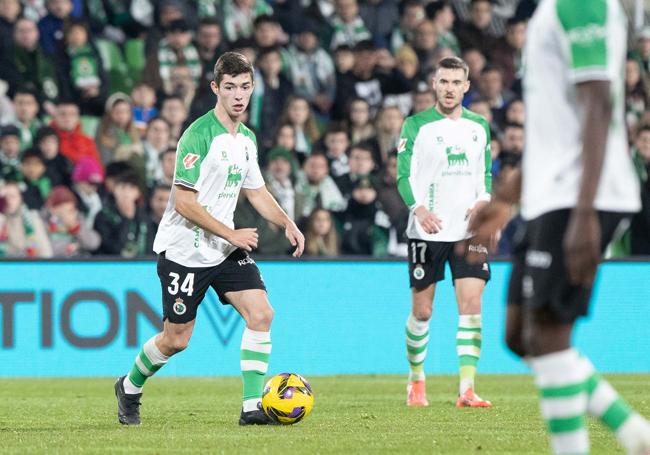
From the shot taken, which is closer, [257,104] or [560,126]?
[560,126]

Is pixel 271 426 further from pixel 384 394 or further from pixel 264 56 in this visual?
pixel 264 56

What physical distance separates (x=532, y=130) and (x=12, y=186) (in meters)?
10.3

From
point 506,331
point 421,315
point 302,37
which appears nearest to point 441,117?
point 421,315

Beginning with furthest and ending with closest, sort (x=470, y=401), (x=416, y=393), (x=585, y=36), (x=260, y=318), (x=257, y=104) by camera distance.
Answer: (x=257, y=104)
(x=416, y=393)
(x=470, y=401)
(x=260, y=318)
(x=585, y=36)

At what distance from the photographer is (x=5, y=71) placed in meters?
16.2

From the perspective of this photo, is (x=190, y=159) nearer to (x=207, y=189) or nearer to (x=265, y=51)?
(x=207, y=189)

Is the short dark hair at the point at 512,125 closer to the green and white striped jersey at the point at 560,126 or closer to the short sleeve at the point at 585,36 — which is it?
the green and white striped jersey at the point at 560,126

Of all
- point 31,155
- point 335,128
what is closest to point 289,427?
point 31,155

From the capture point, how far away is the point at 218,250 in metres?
8.65

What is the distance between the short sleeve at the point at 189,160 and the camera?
331 inches

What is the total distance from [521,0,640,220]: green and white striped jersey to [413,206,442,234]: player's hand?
16.5 ft

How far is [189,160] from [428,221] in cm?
231

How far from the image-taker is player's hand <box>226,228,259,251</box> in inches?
324

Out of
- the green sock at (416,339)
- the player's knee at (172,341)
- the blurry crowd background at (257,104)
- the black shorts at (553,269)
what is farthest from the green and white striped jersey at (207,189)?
the blurry crowd background at (257,104)
